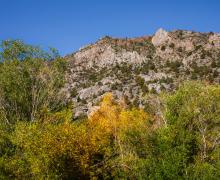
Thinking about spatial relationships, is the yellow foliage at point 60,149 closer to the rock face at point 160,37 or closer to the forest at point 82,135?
the forest at point 82,135

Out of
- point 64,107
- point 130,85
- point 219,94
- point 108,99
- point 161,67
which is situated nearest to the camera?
point 219,94

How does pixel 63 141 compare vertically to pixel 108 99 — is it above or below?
below

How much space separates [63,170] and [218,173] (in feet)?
51.1

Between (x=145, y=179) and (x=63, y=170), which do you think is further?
(x=145, y=179)

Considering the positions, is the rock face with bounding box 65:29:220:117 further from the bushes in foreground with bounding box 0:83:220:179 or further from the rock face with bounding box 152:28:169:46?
the bushes in foreground with bounding box 0:83:220:179

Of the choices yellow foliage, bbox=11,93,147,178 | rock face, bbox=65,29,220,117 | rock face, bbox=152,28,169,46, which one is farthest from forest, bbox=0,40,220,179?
rock face, bbox=152,28,169,46

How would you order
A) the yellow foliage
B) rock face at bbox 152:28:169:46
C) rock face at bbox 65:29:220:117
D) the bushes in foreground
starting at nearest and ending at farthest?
the yellow foliage, the bushes in foreground, rock face at bbox 65:29:220:117, rock face at bbox 152:28:169:46

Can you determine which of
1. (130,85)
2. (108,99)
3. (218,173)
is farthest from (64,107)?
(130,85)

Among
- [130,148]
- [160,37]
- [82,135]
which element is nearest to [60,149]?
[82,135]

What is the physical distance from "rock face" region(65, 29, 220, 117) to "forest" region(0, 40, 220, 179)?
4411 cm

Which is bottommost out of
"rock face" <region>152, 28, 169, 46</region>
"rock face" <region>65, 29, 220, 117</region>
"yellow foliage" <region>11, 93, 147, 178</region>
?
"yellow foliage" <region>11, 93, 147, 178</region>

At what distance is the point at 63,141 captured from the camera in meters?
39.4

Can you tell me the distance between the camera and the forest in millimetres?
38906

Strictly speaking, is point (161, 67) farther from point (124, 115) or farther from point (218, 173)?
point (218, 173)
